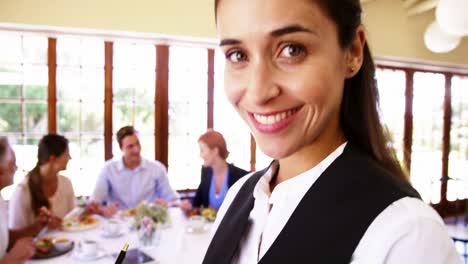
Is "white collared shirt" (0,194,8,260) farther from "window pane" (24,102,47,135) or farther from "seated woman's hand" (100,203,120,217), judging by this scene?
"window pane" (24,102,47,135)

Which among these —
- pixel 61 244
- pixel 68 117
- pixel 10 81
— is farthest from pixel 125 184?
pixel 10 81

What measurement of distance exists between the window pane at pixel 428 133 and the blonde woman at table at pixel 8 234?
5362 mm

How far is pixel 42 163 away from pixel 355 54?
2.71 meters

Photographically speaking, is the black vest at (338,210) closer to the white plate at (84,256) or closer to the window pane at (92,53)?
the white plate at (84,256)

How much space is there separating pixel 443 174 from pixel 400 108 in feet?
4.81

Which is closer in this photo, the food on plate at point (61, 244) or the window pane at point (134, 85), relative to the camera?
the food on plate at point (61, 244)

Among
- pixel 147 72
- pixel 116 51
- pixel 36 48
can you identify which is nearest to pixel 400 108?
pixel 147 72

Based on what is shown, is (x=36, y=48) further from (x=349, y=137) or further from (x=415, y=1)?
(x=415, y=1)

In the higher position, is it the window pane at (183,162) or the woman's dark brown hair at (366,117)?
the woman's dark brown hair at (366,117)

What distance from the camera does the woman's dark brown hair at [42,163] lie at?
2.71 metres

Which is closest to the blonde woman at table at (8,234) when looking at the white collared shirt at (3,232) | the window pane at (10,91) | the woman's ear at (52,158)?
the white collared shirt at (3,232)

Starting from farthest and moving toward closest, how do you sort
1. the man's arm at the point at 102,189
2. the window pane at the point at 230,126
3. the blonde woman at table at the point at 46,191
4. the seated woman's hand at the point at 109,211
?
the window pane at the point at 230,126
the man's arm at the point at 102,189
the seated woman's hand at the point at 109,211
the blonde woman at table at the point at 46,191

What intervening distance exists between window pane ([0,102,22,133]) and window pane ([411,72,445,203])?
5295 mm

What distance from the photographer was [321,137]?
72 centimetres
